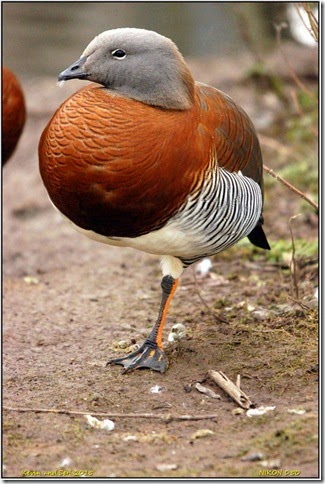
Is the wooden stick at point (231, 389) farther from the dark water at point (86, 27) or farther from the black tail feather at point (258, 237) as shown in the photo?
the dark water at point (86, 27)

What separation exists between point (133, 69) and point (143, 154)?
456 mm

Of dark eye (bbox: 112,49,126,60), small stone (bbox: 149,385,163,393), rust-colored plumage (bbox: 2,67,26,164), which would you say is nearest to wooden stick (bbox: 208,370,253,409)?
small stone (bbox: 149,385,163,393)

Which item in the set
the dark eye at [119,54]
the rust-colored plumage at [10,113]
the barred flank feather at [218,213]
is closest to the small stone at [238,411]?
the barred flank feather at [218,213]

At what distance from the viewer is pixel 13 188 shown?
8305mm

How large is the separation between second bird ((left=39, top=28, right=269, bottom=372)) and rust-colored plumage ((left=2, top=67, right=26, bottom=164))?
245 cm

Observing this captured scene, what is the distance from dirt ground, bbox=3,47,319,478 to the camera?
11.1 ft

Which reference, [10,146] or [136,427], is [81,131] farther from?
[10,146]

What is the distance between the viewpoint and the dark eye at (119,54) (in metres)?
3.88

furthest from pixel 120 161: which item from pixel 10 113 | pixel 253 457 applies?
pixel 10 113

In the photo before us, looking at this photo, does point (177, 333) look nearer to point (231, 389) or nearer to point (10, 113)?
point (231, 389)

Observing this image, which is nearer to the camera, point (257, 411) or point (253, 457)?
point (253, 457)

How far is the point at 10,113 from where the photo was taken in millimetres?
6309

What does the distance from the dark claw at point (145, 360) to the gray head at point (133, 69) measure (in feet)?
4.09

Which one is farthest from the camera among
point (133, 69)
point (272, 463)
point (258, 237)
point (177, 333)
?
point (258, 237)
